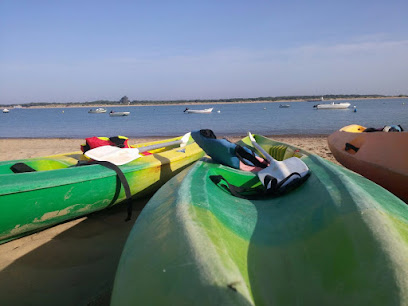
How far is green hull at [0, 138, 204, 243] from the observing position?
2.64 meters

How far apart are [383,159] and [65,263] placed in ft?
12.3

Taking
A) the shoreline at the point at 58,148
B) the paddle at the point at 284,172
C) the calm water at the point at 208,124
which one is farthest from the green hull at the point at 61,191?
the calm water at the point at 208,124

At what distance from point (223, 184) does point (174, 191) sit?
65cm

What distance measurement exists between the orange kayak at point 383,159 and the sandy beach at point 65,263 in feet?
10.1

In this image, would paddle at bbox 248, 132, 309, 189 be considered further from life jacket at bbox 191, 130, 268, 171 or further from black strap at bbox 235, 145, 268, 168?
black strap at bbox 235, 145, 268, 168

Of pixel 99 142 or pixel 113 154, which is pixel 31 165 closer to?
pixel 99 142

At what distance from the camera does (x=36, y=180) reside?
111 inches

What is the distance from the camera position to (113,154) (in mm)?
3783

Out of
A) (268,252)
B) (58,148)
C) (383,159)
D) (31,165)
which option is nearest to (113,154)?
(31,165)

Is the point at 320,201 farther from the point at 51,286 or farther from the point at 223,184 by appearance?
the point at 51,286

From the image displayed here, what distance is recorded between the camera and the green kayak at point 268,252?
115 cm

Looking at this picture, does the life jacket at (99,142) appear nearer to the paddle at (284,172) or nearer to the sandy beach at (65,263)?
the sandy beach at (65,263)

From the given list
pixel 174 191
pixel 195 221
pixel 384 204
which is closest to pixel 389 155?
pixel 384 204

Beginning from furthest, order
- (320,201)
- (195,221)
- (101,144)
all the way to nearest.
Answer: (101,144), (320,201), (195,221)
